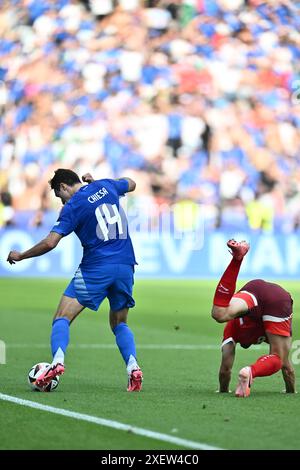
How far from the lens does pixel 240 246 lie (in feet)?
22.3

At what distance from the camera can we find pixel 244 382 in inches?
269

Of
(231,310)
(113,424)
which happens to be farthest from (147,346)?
(113,424)

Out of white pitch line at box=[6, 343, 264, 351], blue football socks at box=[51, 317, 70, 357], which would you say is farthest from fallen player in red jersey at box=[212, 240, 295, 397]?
white pitch line at box=[6, 343, 264, 351]

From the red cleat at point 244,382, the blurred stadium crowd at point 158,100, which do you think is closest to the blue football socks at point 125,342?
the red cleat at point 244,382

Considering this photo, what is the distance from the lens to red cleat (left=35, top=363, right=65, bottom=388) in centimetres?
705

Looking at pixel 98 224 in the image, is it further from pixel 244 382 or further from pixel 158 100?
pixel 158 100

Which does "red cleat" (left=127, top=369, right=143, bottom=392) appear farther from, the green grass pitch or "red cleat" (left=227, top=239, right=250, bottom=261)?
"red cleat" (left=227, top=239, right=250, bottom=261)

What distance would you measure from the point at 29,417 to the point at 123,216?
2.14m

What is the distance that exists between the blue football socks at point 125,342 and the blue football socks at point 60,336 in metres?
0.41

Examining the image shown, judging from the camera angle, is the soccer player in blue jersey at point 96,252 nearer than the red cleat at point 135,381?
No

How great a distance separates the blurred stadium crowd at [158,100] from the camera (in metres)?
28.3

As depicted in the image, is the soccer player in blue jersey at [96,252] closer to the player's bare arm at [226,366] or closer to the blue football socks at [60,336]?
the blue football socks at [60,336]

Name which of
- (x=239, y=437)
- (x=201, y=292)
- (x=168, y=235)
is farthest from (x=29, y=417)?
(x=168, y=235)
